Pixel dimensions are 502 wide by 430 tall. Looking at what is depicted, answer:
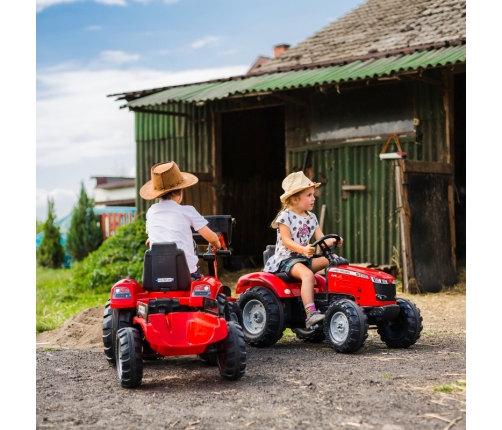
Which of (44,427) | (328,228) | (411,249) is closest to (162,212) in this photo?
(44,427)

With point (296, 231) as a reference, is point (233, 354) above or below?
below

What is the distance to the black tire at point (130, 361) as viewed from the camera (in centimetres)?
475

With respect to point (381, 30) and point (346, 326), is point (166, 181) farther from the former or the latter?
point (381, 30)

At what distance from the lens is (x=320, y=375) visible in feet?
16.7

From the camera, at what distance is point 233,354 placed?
15.9 feet

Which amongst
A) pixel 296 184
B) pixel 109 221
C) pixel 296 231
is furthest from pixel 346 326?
pixel 109 221

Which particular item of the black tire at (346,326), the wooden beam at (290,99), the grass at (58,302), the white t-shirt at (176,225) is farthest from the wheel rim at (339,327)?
the wooden beam at (290,99)

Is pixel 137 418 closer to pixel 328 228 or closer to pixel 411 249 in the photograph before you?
pixel 411 249

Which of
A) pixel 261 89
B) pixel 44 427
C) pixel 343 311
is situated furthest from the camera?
pixel 261 89

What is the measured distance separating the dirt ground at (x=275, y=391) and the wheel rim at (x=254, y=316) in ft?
0.71

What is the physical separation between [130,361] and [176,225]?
3.67 feet

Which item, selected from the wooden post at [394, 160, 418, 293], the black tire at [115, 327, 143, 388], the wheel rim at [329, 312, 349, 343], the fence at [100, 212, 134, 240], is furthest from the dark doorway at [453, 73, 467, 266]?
the fence at [100, 212, 134, 240]

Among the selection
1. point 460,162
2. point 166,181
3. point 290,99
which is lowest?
point 166,181

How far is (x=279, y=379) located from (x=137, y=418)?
1.26 meters
